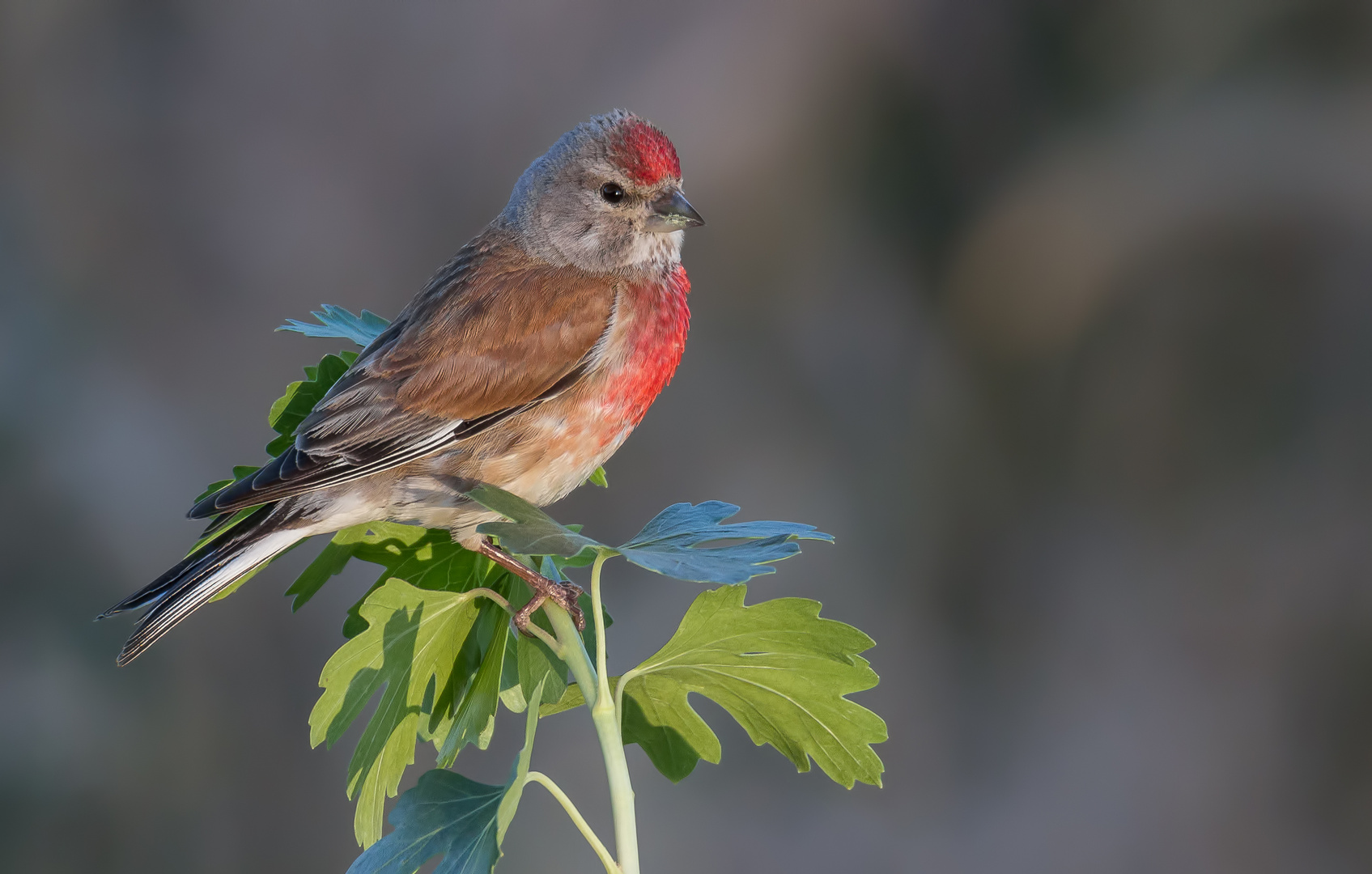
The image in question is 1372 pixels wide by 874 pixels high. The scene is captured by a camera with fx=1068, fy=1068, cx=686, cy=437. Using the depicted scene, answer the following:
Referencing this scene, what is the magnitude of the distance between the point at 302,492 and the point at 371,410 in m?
0.14

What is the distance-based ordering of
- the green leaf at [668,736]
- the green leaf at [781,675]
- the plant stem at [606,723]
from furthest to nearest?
the green leaf at [668,736]
the green leaf at [781,675]
the plant stem at [606,723]

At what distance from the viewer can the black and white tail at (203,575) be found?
3.22ft

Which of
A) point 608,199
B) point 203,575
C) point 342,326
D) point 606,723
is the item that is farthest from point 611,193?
point 606,723

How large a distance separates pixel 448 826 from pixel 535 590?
0.28 meters

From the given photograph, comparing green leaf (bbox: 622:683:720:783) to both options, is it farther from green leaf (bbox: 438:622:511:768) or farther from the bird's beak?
the bird's beak

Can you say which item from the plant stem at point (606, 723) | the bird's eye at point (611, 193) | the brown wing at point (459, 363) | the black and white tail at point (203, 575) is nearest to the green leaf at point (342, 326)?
the brown wing at point (459, 363)

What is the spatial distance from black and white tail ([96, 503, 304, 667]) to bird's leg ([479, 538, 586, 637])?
227 mm

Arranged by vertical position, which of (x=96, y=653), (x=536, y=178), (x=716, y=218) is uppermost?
(x=716, y=218)

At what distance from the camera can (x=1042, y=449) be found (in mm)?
3879

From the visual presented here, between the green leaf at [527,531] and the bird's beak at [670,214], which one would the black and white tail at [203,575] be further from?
the bird's beak at [670,214]

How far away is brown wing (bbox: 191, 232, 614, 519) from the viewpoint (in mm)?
1160

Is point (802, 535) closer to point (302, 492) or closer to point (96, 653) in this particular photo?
point (302, 492)

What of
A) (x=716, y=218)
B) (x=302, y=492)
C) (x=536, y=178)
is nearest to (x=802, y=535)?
(x=302, y=492)

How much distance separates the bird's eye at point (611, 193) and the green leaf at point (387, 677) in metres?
0.67
